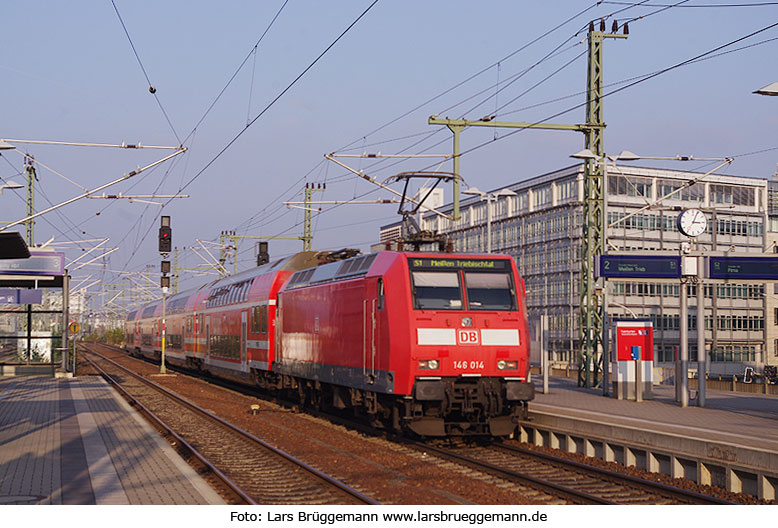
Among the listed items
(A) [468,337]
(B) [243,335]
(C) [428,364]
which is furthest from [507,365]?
(B) [243,335]

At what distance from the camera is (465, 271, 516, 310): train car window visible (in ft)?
56.0

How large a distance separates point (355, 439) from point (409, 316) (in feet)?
10.8

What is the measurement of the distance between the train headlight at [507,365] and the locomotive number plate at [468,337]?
1.84 feet

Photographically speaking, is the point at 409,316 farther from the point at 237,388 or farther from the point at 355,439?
the point at 237,388

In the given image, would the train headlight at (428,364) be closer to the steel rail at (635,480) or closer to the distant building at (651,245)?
the steel rail at (635,480)

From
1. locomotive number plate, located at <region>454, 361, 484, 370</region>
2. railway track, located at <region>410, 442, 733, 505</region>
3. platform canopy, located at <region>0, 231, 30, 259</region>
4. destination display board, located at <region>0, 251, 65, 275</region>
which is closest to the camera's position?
railway track, located at <region>410, 442, 733, 505</region>

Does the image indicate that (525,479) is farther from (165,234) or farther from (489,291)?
(165,234)

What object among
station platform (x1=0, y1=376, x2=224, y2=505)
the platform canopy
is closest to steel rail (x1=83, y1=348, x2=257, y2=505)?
station platform (x1=0, y1=376, x2=224, y2=505)

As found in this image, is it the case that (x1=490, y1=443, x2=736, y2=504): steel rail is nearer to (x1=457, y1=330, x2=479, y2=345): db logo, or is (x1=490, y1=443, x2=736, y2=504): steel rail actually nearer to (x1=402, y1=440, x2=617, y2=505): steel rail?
(x1=402, y1=440, x2=617, y2=505): steel rail

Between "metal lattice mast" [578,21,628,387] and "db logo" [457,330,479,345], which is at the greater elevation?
"metal lattice mast" [578,21,628,387]

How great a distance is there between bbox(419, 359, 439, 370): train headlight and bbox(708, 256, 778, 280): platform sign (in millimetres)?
9376

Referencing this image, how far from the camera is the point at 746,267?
74.4ft

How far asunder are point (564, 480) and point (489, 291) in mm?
4800
